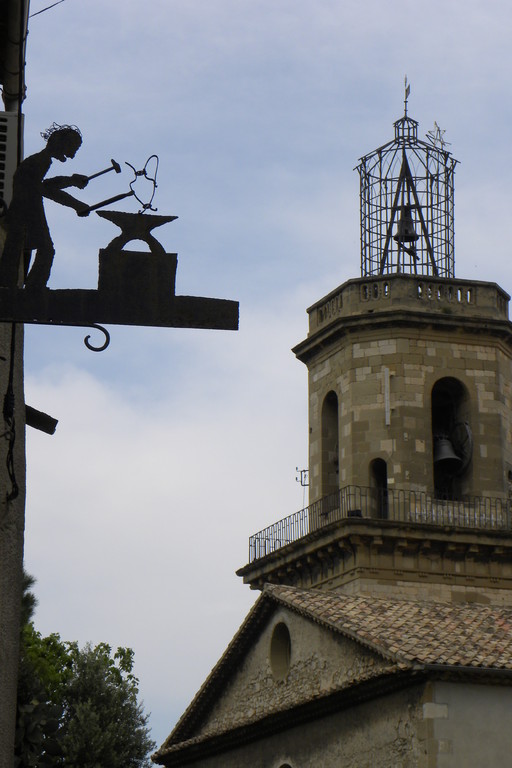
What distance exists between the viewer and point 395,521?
33.9m

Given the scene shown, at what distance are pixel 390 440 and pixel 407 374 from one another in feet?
5.45

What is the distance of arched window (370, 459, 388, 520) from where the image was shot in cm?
3484

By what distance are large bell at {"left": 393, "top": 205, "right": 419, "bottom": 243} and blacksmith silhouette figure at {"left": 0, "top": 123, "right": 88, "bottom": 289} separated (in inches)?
1187

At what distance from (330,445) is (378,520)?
3826 millimetres

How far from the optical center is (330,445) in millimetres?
37281

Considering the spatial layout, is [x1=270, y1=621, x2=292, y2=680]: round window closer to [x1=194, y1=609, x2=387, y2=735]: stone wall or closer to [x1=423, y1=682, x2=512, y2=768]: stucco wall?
[x1=194, y1=609, x2=387, y2=735]: stone wall

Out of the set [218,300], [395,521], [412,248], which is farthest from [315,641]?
[218,300]

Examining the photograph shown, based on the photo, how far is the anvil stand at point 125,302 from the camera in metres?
6.30

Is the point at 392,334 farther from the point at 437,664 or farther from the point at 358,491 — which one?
the point at 437,664

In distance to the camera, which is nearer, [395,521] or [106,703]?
[395,521]

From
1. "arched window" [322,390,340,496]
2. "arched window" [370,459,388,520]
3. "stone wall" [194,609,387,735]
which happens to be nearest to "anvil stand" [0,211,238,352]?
"stone wall" [194,609,387,735]

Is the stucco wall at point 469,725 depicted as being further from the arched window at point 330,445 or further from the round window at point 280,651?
the arched window at point 330,445

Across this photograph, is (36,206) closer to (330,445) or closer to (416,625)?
(416,625)

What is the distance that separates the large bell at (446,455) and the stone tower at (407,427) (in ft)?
0.12
